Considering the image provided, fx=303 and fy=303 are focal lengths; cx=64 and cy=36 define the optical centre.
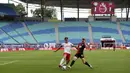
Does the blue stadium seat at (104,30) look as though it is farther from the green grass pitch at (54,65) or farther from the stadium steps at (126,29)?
the green grass pitch at (54,65)

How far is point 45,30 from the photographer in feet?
255

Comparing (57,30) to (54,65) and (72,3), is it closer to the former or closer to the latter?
(72,3)

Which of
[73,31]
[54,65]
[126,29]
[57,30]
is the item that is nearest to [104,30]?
[126,29]

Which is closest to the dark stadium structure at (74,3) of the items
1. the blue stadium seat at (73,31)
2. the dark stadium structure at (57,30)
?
the dark stadium structure at (57,30)

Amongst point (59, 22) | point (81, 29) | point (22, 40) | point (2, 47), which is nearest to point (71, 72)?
point (2, 47)

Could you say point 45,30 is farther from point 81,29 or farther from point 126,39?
point 126,39

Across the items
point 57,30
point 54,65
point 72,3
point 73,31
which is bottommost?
point 73,31

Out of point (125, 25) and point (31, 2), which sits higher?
A: point (31, 2)

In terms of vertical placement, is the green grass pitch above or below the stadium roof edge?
below

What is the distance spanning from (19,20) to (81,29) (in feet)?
63.2

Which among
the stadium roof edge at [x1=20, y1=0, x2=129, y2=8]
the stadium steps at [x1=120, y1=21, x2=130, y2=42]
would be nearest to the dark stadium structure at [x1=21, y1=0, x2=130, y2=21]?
the stadium roof edge at [x1=20, y1=0, x2=129, y2=8]

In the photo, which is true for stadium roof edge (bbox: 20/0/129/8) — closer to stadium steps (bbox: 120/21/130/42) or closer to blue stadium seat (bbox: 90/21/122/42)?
stadium steps (bbox: 120/21/130/42)

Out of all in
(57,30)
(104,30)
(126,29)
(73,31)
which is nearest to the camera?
(73,31)

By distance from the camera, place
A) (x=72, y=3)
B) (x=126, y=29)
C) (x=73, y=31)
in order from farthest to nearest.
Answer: (x=72, y=3) → (x=126, y=29) → (x=73, y=31)
